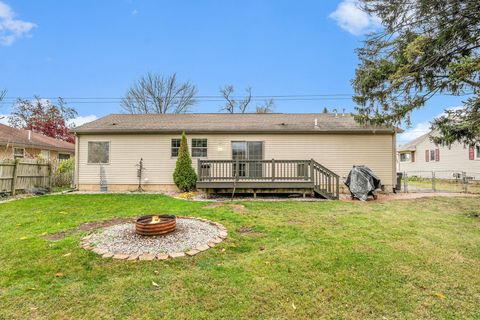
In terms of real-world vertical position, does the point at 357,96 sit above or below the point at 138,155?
above

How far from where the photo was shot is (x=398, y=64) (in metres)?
7.39

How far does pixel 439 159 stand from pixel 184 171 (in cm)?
2086

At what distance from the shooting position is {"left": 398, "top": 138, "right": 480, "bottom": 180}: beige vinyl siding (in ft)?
55.7

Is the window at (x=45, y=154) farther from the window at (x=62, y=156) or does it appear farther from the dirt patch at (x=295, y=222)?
the dirt patch at (x=295, y=222)

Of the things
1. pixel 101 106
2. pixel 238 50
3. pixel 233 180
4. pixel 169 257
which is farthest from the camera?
pixel 101 106

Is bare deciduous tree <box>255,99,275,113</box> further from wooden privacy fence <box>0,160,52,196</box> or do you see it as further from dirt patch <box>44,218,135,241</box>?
dirt patch <box>44,218,135,241</box>

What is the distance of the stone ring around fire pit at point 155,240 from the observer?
140 inches

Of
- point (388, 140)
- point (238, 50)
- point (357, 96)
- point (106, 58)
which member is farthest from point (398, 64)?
point (106, 58)

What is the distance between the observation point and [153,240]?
3998mm

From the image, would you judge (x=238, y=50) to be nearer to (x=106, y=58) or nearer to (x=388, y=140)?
(x=106, y=58)

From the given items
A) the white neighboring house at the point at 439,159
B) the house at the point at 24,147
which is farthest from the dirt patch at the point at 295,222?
the house at the point at 24,147

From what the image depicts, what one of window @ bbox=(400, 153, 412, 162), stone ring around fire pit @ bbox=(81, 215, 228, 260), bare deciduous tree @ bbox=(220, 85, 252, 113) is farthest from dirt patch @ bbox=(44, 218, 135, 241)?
window @ bbox=(400, 153, 412, 162)

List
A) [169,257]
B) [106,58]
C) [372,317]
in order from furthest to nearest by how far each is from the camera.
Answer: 1. [106,58]
2. [169,257]
3. [372,317]

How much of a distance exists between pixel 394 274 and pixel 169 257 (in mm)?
2932
